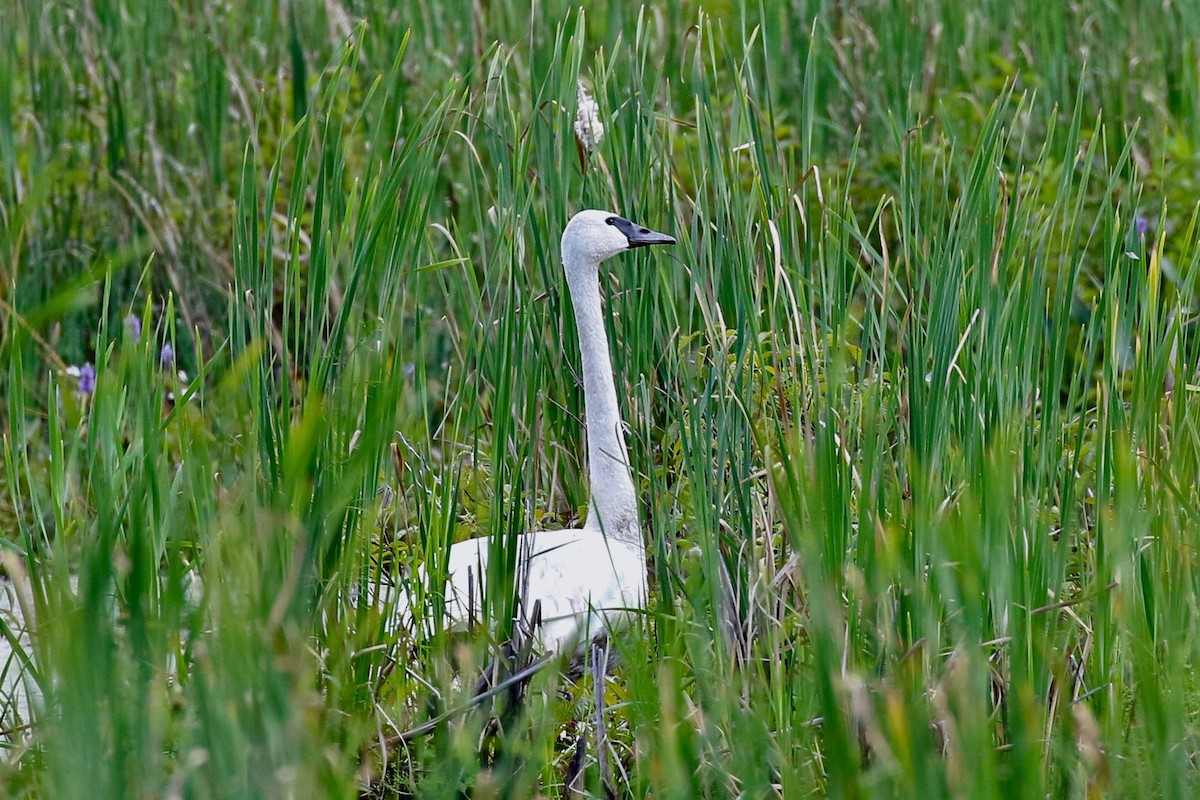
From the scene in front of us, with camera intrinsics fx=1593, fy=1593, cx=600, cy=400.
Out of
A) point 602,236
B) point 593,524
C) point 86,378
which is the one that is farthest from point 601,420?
point 86,378

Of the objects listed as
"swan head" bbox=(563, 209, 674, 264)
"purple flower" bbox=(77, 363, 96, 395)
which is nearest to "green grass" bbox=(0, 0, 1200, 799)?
"swan head" bbox=(563, 209, 674, 264)

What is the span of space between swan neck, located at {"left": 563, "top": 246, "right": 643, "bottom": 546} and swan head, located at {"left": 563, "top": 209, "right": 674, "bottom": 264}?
2 cm

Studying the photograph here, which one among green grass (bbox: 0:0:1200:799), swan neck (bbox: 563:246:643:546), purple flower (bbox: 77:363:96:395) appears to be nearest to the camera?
green grass (bbox: 0:0:1200:799)

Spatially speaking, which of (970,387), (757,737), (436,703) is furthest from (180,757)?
(970,387)

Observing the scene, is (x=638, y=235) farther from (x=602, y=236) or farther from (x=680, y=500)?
(x=680, y=500)

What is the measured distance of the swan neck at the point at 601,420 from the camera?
2.49 m

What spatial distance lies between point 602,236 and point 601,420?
0.29 meters

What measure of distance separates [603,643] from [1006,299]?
73cm

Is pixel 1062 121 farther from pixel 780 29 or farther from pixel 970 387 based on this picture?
pixel 970 387

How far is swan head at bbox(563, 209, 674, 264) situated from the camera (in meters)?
2.39

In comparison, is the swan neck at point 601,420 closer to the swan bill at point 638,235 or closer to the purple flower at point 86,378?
the swan bill at point 638,235

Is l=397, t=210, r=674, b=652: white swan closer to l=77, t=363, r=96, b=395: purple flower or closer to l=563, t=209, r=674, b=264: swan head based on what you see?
l=563, t=209, r=674, b=264: swan head

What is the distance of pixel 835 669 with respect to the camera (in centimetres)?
135

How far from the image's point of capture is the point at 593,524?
2551mm
